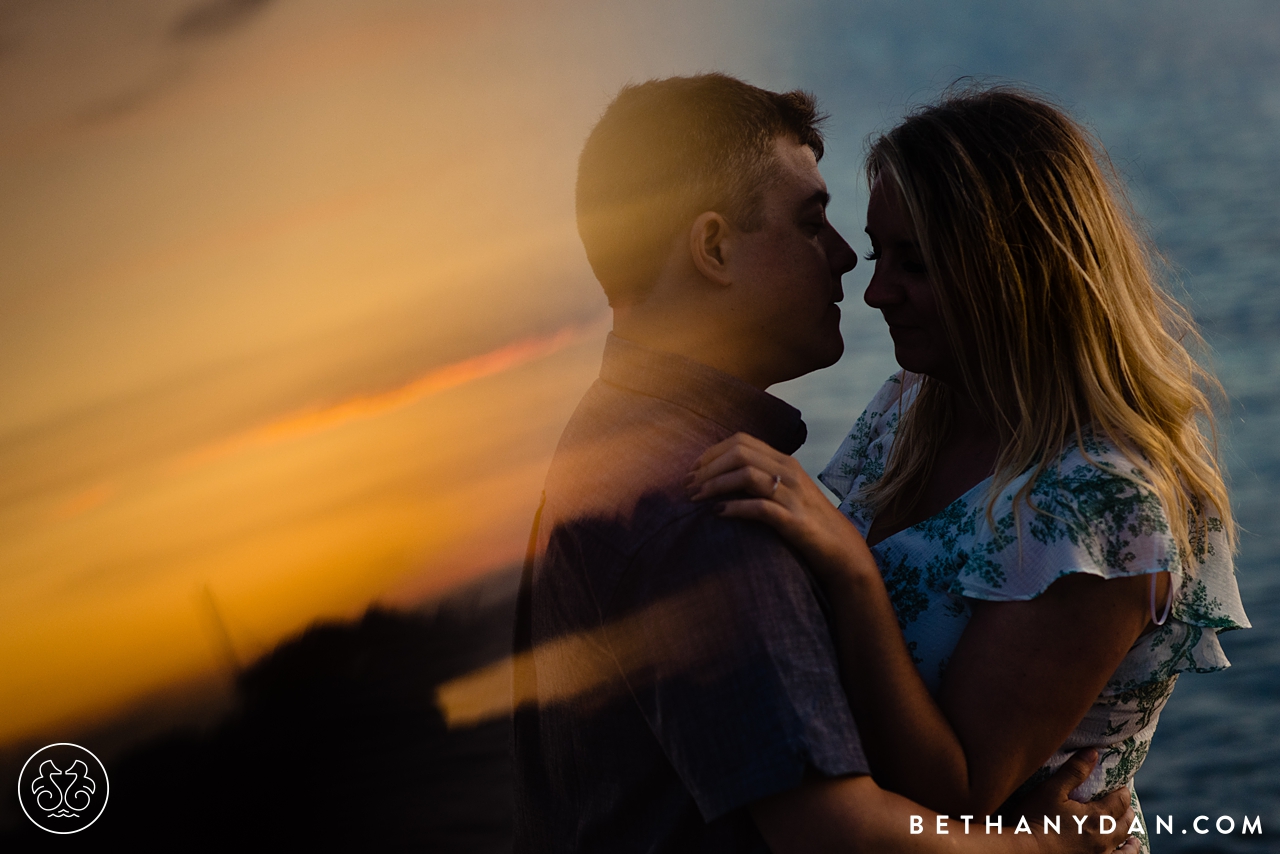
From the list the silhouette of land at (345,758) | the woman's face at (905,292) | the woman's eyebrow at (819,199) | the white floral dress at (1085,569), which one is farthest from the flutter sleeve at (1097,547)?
the silhouette of land at (345,758)

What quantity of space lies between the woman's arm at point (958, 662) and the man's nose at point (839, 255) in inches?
21.1

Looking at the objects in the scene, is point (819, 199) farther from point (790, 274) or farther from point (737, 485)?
point (737, 485)

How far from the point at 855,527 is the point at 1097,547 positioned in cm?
37

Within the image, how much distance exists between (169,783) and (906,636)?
2.94 metres

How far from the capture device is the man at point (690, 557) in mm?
1268

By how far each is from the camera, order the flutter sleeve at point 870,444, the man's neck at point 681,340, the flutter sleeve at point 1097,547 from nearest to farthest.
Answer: the flutter sleeve at point 1097,547
the man's neck at point 681,340
the flutter sleeve at point 870,444

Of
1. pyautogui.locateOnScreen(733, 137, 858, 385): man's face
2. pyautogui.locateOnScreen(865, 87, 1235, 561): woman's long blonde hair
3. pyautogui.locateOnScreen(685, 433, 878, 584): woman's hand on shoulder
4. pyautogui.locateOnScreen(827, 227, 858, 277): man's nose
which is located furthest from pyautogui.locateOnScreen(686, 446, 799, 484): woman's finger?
pyautogui.locateOnScreen(827, 227, 858, 277): man's nose

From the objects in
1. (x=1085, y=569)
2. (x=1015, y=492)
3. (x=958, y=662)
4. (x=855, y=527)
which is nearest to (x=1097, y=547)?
(x=1085, y=569)

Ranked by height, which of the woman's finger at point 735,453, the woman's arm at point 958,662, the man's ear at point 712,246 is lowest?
the woman's arm at point 958,662

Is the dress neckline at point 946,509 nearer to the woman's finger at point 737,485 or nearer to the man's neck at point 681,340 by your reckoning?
the man's neck at point 681,340

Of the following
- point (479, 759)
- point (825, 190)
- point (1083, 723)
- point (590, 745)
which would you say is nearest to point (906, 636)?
point (1083, 723)

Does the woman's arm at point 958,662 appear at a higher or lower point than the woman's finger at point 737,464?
lower

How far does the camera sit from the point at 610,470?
4.79ft

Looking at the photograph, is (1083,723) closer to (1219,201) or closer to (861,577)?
(861,577)
